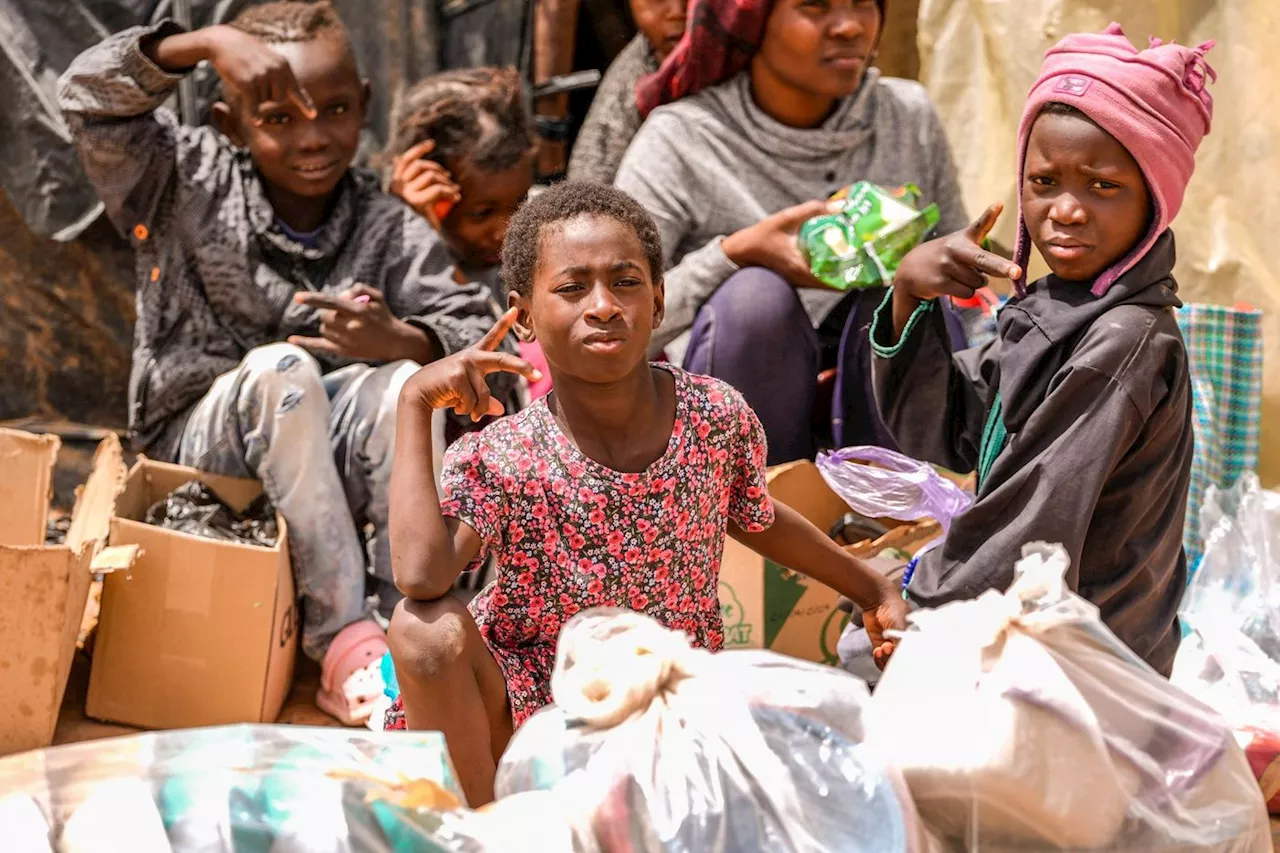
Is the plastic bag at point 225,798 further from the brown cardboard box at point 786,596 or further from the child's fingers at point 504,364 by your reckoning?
the brown cardboard box at point 786,596

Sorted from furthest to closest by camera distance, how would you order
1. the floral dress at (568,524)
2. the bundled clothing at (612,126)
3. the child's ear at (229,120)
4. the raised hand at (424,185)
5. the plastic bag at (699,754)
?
the bundled clothing at (612,126)
the raised hand at (424,185)
the child's ear at (229,120)
the floral dress at (568,524)
the plastic bag at (699,754)

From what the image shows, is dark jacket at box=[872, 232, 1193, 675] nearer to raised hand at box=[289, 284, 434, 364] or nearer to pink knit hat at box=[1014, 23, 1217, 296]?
pink knit hat at box=[1014, 23, 1217, 296]

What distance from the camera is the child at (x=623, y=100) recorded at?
3619 millimetres

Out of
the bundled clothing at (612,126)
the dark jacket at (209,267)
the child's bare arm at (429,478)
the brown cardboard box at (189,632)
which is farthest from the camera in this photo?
the bundled clothing at (612,126)

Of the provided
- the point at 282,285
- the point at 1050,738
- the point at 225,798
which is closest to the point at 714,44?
the point at 282,285

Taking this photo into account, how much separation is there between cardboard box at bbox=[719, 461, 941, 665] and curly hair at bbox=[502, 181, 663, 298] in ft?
2.72

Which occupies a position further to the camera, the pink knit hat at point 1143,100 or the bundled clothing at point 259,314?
the bundled clothing at point 259,314

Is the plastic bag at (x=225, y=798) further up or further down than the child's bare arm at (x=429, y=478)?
further down

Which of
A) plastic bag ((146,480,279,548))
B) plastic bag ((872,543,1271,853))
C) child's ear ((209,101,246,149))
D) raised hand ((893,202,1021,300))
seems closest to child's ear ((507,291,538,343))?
raised hand ((893,202,1021,300))

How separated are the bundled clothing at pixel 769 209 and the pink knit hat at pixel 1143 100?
0.93m

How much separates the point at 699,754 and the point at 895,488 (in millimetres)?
1151

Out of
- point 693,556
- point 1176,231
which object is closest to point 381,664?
point 693,556

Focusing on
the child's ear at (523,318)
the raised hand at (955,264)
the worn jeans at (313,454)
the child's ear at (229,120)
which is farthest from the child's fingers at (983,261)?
the child's ear at (229,120)

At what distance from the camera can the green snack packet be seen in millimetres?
2789
